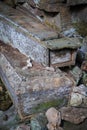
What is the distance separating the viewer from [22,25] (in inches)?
141

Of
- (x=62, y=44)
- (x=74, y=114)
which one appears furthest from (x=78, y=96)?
(x=62, y=44)

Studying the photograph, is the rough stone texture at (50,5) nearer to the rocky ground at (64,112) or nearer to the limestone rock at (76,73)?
the rocky ground at (64,112)

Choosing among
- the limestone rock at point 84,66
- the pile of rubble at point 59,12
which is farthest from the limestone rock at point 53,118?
the pile of rubble at point 59,12

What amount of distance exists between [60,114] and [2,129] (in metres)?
0.70

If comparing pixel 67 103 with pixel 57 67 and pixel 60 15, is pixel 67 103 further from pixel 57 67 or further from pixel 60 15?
pixel 60 15

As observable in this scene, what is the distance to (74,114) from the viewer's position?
2.82 meters

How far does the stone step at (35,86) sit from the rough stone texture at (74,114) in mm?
213

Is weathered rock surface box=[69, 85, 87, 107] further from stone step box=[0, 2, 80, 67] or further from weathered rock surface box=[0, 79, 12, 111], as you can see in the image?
weathered rock surface box=[0, 79, 12, 111]

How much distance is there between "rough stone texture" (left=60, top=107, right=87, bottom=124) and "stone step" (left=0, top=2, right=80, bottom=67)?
0.60 metres

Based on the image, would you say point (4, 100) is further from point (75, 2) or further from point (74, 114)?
point (75, 2)

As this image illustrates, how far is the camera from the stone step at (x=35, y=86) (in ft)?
9.45

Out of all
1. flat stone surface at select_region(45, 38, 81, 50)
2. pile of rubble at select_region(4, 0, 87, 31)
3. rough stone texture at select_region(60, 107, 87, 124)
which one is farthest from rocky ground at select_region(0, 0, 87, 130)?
flat stone surface at select_region(45, 38, 81, 50)

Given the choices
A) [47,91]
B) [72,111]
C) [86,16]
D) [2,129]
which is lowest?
[2,129]

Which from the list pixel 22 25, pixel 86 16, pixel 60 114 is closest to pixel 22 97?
pixel 60 114
